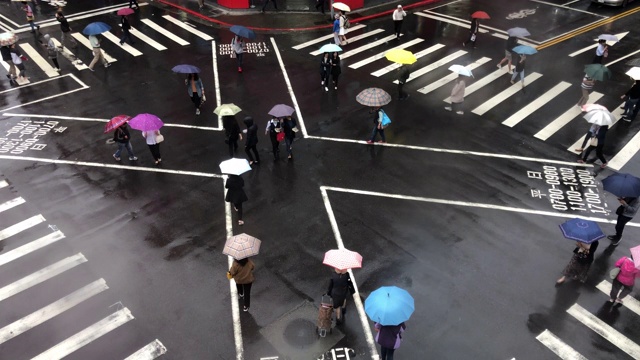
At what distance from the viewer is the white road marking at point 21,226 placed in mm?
12805

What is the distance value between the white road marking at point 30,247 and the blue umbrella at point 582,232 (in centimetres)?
1268

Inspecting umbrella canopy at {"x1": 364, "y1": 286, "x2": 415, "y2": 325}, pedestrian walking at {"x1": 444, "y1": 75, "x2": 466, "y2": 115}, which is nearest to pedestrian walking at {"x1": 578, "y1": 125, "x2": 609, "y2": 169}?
pedestrian walking at {"x1": 444, "y1": 75, "x2": 466, "y2": 115}

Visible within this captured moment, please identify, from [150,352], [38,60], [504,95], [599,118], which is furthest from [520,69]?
[38,60]

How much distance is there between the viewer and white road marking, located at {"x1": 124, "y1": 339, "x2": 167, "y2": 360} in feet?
31.8

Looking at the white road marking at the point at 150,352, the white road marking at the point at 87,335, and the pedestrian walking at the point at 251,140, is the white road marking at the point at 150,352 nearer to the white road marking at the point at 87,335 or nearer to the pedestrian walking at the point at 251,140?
the white road marking at the point at 87,335

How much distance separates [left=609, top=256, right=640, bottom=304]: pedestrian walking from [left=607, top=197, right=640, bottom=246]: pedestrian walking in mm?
2093

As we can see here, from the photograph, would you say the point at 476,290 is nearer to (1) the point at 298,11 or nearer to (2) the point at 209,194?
(2) the point at 209,194

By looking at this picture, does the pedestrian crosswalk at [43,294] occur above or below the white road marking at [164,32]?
below

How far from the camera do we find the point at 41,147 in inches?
647

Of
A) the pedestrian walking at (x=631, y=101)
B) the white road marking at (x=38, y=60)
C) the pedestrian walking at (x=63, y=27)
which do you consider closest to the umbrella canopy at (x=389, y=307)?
the pedestrian walking at (x=631, y=101)

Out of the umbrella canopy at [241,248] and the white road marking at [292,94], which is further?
the white road marking at [292,94]

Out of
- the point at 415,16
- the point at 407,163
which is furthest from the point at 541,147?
the point at 415,16

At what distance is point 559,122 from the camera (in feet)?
58.4

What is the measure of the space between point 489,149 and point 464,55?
8434mm
